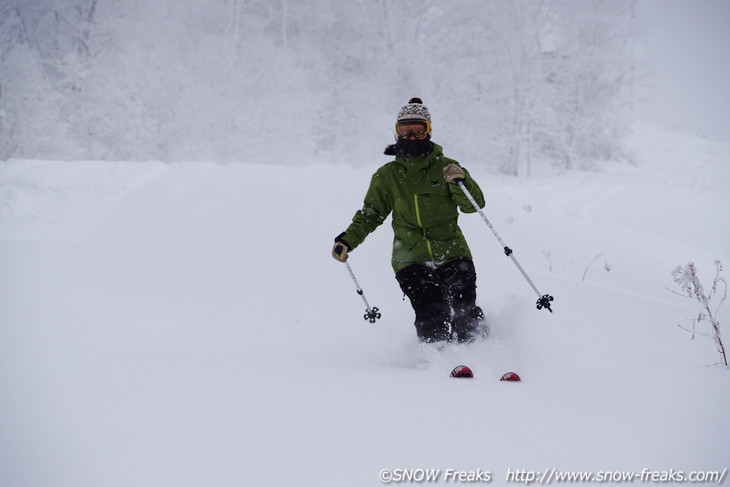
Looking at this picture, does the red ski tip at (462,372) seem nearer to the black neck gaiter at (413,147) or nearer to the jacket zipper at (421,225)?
the jacket zipper at (421,225)

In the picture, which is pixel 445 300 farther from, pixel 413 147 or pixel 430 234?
pixel 413 147

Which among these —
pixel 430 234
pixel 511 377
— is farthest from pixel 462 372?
pixel 430 234

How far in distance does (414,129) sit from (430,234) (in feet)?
2.45

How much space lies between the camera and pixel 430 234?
3.40m

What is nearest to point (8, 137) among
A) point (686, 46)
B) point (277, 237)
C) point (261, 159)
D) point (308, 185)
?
point (261, 159)

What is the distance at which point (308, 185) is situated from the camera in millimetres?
8609

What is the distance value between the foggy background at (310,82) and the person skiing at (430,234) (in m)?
14.9

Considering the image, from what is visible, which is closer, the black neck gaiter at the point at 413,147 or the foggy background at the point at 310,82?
the black neck gaiter at the point at 413,147

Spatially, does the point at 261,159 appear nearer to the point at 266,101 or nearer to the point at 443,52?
the point at 266,101

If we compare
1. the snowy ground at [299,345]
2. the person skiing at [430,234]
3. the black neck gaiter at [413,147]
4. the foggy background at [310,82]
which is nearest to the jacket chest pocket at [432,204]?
the person skiing at [430,234]

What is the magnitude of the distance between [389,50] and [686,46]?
99.5 m

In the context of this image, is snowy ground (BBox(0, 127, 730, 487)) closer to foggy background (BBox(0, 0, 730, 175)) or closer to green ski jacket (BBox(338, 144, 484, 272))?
green ski jacket (BBox(338, 144, 484, 272))

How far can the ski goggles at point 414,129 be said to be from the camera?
3.33 meters

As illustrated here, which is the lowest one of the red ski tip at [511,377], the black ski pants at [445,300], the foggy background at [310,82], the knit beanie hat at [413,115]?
the red ski tip at [511,377]
